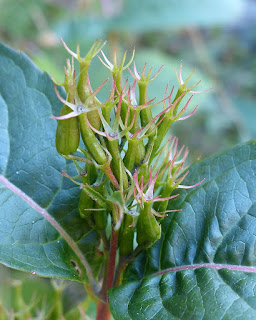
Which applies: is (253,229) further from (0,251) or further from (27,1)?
(27,1)

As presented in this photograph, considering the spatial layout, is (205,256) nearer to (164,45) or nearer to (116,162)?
(116,162)

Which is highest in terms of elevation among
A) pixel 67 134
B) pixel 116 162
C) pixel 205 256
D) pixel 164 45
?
pixel 164 45

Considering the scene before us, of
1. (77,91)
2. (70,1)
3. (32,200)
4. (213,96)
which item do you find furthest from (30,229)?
(70,1)

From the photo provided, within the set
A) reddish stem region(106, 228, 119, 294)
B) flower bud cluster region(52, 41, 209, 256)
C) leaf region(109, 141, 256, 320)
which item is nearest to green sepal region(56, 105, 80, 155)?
flower bud cluster region(52, 41, 209, 256)

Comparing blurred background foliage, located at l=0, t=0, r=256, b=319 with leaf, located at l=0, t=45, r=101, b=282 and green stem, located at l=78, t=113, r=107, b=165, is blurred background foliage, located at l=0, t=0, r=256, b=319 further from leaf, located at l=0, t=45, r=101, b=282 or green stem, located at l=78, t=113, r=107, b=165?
green stem, located at l=78, t=113, r=107, b=165

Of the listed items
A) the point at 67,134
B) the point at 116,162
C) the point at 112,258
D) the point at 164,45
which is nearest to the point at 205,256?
the point at 112,258

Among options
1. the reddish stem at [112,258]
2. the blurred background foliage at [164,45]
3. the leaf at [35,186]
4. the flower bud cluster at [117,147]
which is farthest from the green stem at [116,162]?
the blurred background foliage at [164,45]

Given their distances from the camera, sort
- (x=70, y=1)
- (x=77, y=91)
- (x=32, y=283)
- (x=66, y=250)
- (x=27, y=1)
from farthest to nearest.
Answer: (x=70, y=1)
(x=27, y=1)
(x=32, y=283)
(x=66, y=250)
(x=77, y=91)
